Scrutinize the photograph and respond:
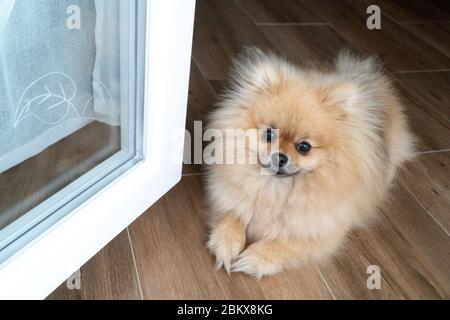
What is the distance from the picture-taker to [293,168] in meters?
1.15

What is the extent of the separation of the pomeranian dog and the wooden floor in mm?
60

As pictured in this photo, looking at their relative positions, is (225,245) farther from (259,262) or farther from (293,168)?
(293,168)

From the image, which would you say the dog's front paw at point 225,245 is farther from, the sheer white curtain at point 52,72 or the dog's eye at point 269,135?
the sheer white curtain at point 52,72

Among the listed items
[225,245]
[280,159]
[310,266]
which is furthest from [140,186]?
[310,266]

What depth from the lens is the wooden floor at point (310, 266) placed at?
1206 millimetres

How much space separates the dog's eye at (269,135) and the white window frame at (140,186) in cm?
25

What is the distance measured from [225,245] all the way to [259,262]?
4.0 inches

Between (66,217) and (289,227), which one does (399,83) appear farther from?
(66,217)

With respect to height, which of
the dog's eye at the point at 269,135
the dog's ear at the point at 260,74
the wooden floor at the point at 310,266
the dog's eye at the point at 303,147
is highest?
the dog's ear at the point at 260,74

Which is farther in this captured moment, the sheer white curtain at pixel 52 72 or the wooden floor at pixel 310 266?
the wooden floor at pixel 310 266

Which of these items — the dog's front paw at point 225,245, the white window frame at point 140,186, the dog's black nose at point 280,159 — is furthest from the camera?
the dog's front paw at point 225,245

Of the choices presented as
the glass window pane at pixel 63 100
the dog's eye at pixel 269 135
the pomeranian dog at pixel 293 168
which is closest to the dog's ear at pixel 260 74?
the pomeranian dog at pixel 293 168

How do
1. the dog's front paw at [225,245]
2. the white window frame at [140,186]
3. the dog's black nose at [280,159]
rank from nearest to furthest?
the white window frame at [140,186] < the dog's black nose at [280,159] < the dog's front paw at [225,245]

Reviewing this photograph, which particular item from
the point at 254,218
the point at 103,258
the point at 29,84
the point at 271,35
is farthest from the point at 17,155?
the point at 271,35
